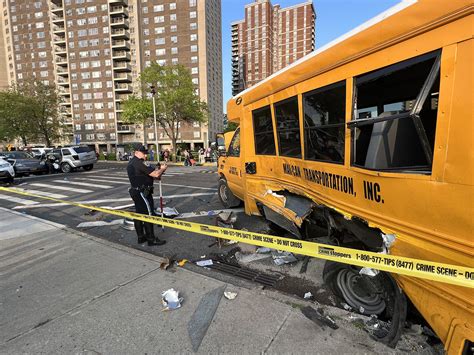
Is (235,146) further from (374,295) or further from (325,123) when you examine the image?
(374,295)

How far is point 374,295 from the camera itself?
2740mm

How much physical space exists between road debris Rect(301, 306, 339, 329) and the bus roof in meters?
2.50

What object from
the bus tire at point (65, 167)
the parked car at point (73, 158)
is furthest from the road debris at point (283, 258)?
the bus tire at point (65, 167)

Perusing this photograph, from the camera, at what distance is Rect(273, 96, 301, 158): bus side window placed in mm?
3496

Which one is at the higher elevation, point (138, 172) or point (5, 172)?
point (138, 172)

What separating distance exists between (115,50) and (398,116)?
7437 centimetres

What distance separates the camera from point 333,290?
3.14 meters

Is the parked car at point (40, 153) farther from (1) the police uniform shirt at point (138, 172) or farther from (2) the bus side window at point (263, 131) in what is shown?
(2) the bus side window at point (263, 131)

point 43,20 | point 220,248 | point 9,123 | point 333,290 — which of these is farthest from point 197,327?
point 43,20

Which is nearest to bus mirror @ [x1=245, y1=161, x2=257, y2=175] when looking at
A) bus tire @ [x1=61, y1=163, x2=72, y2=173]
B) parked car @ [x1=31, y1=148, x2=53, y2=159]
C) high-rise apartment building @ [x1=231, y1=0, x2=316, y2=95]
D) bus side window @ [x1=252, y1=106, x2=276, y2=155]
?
bus side window @ [x1=252, y1=106, x2=276, y2=155]

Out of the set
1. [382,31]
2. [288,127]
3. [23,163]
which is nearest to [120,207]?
[288,127]

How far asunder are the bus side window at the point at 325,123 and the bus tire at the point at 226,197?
4.12 metres

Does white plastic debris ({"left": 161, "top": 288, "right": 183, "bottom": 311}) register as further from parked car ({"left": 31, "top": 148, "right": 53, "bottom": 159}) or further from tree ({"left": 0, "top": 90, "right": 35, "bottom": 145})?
tree ({"left": 0, "top": 90, "right": 35, "bottom": 145})

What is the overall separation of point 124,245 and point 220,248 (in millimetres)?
1832
